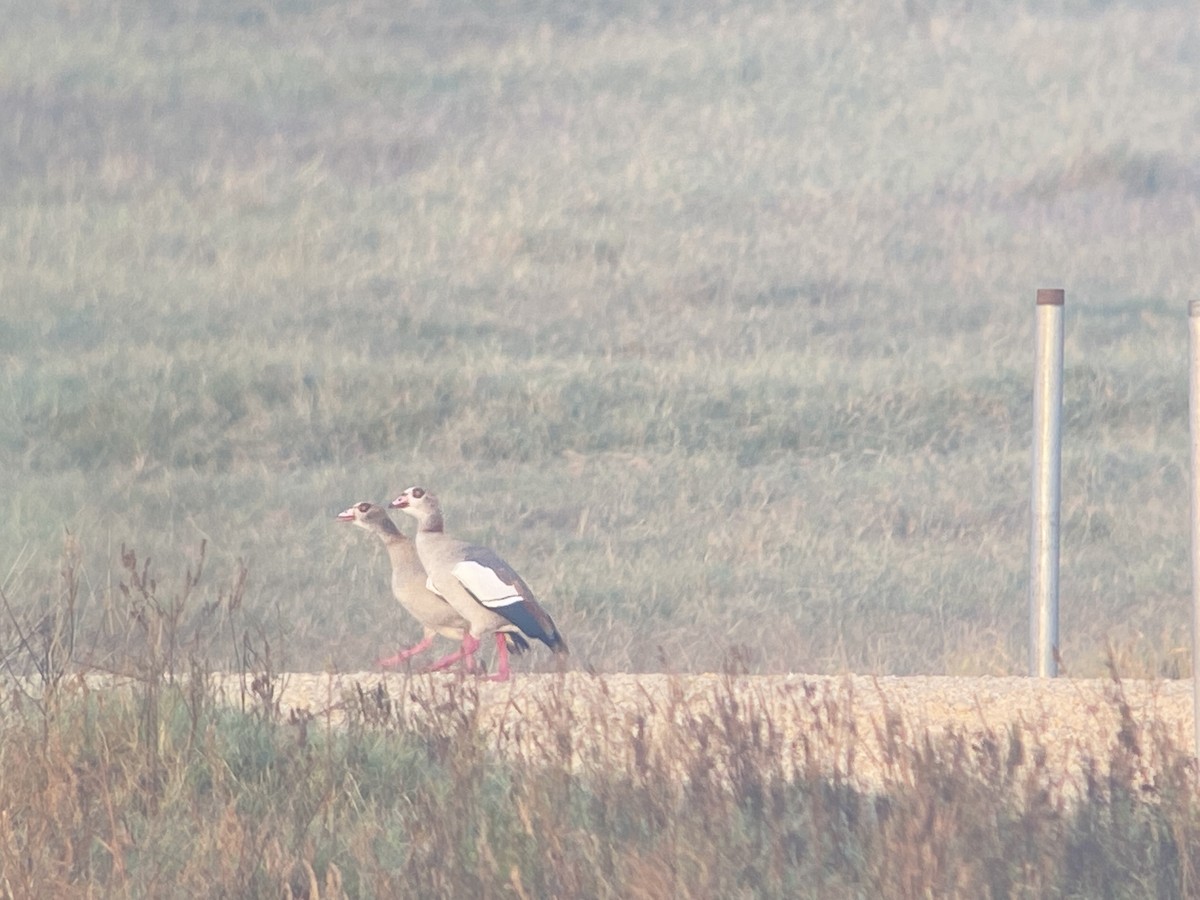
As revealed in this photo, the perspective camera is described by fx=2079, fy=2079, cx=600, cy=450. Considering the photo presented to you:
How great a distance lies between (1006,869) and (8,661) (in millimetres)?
2860

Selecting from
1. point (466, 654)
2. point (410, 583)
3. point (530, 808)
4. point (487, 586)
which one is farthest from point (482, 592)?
point (530, 808)

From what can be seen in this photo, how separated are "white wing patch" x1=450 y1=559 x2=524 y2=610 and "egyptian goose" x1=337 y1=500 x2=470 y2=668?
0.25 meters

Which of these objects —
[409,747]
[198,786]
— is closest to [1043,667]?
[409,747]

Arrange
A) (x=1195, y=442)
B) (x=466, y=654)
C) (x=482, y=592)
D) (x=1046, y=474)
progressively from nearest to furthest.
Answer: (x=1195, y=442) < (x=482, y=592) < (x=466, y=654) < (x=1046, y=474)

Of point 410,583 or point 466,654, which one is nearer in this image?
point 466,654

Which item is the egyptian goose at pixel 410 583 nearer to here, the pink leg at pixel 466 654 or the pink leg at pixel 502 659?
the pink leg at pixel 466 654

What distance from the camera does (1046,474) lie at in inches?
331

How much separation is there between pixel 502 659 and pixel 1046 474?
2381mm

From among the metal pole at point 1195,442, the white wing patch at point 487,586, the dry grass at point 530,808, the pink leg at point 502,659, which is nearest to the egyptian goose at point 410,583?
the pink leg at point 502,659

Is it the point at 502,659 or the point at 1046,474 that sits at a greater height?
the point at 1046,474

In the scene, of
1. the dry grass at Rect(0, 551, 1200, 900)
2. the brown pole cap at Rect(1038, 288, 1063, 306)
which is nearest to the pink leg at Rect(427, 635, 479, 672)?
the dry grass at Rect(0, 551, 1200, 900)

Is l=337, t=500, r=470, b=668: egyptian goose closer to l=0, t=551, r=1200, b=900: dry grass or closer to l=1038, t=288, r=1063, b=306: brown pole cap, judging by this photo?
l=0, t=551, r=1200, b=900: dry grass

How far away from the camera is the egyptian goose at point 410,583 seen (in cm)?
769

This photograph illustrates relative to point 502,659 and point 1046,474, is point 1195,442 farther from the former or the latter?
point 1046,474
